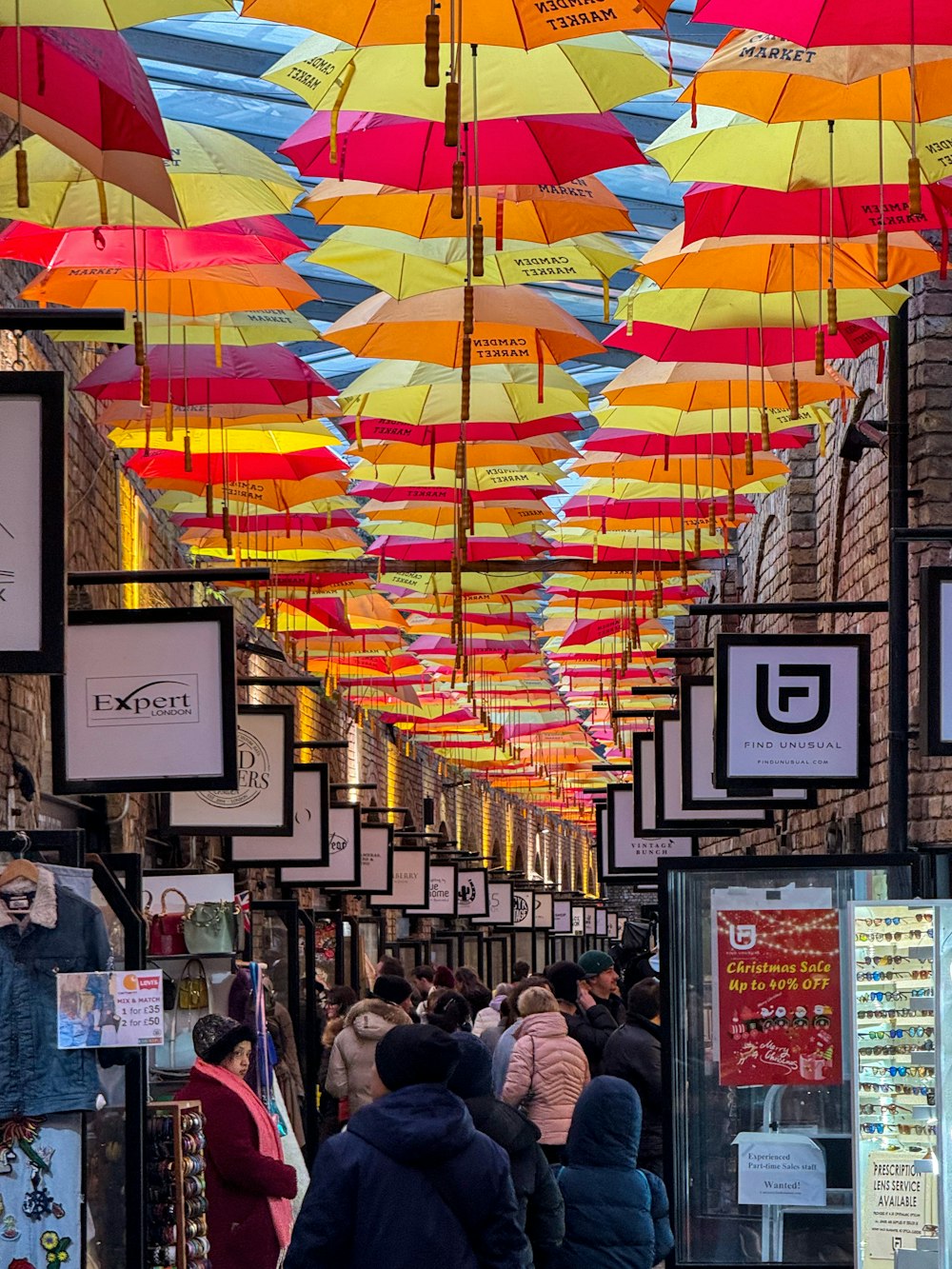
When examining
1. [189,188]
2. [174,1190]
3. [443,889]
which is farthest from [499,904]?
[174,1190]

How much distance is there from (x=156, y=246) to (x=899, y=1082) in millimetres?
4102

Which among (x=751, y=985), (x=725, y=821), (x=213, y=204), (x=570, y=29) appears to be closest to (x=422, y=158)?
(x=213, y=204)

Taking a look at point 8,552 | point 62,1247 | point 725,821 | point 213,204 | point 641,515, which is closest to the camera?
point 8,552

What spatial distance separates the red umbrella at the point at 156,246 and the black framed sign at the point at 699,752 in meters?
3.17

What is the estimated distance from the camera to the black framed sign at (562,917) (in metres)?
39.8

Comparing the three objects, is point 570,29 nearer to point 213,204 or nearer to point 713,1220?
point 213,204

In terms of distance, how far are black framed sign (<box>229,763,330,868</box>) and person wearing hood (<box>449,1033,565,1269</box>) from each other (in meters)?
5.51

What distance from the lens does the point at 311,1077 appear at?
13.4 meters

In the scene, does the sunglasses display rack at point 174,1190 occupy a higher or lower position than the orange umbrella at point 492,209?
lower

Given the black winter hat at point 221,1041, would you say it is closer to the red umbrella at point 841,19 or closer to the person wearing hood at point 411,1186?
the person wearing hood at point 411,1186

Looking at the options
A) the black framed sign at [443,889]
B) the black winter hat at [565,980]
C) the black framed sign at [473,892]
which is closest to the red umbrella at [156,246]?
the black winter hat at [565,980]

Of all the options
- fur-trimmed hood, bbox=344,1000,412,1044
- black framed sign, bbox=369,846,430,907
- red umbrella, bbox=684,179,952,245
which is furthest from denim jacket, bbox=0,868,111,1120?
black framed sign, bbox=369,846,430,907

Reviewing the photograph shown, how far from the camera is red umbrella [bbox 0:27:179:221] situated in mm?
5246

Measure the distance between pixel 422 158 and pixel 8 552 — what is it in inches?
103
